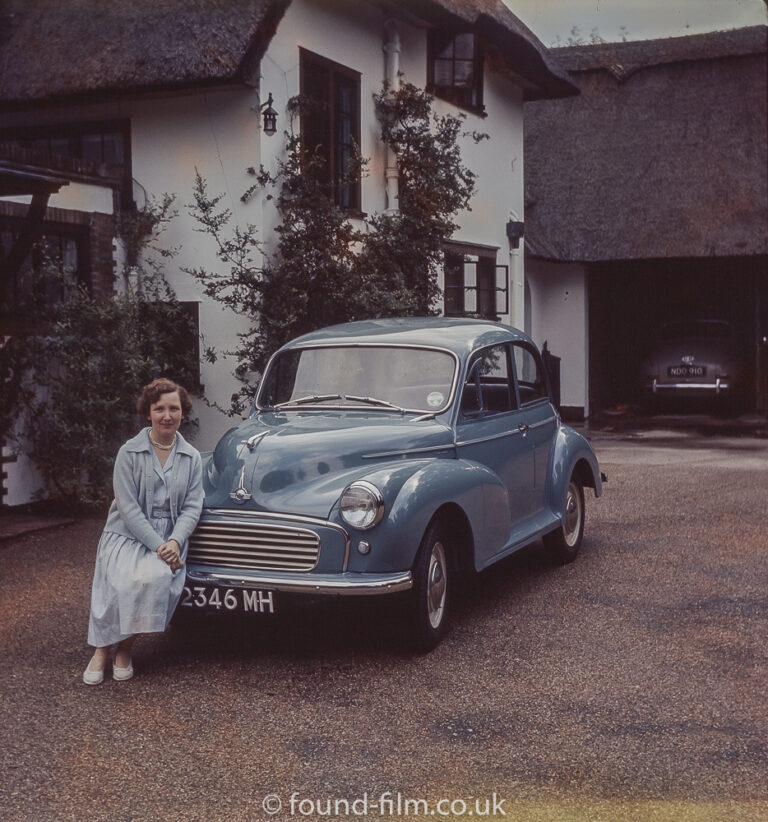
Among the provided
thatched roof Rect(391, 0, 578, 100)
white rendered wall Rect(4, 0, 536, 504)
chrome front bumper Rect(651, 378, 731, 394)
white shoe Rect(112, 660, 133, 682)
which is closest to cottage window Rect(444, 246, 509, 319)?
thatched roof Rect(391, 0, 578, 100)

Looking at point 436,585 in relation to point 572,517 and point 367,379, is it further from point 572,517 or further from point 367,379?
point 572,517

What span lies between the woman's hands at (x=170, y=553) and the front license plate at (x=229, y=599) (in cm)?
20

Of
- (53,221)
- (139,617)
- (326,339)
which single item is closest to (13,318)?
(53,221)

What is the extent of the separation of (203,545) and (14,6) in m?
9.70

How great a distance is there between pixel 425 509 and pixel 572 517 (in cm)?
275

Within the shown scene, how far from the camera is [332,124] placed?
1294 centimetres

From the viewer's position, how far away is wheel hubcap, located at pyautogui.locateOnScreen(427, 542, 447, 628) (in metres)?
5.71

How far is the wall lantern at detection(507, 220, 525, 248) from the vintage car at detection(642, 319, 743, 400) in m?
3.75

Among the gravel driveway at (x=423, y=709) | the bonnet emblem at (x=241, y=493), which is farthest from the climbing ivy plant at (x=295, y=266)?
the bonnet emblem at (x=241, y=493)

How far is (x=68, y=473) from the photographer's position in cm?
986

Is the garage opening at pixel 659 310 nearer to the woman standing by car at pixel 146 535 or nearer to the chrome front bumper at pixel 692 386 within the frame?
the chrome front bumper at pixel 692 386

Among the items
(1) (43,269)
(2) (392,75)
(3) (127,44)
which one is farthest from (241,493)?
(2) (392,75)

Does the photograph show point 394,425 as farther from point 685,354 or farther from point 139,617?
point 685,354

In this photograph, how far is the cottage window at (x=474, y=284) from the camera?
15.6 m
